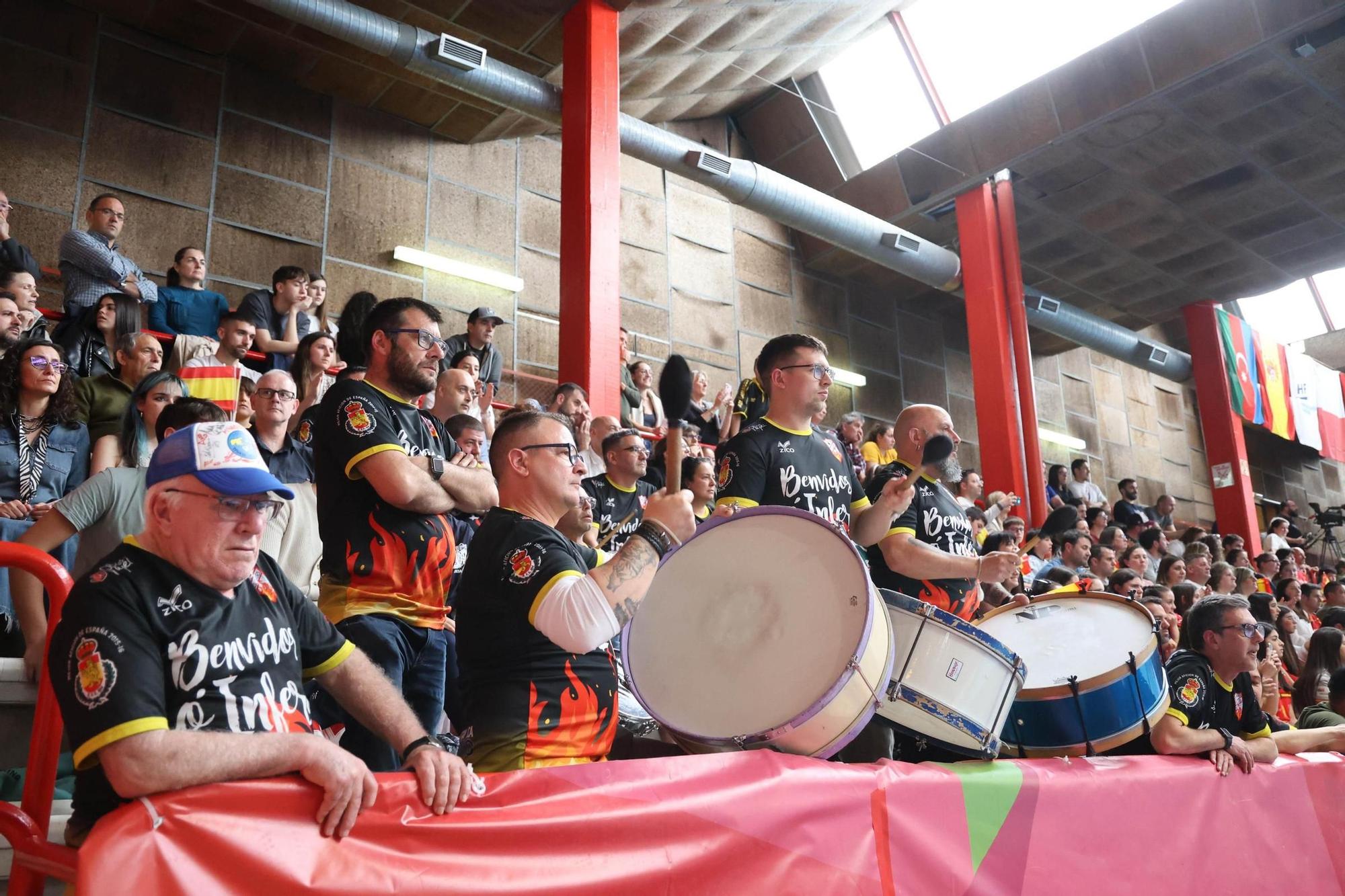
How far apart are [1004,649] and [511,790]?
63.0 inches

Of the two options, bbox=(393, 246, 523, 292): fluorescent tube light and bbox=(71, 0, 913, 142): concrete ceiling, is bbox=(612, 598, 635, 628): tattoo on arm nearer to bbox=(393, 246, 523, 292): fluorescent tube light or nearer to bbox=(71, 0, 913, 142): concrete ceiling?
bbox=(71, 0, 913, 142): concrete ceiling

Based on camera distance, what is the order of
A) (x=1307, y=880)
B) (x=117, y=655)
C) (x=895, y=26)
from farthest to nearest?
(x=895, y=26)
(x=1307, y=880)
(x=117, y=655)

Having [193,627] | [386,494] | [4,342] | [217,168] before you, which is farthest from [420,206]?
[193,627]

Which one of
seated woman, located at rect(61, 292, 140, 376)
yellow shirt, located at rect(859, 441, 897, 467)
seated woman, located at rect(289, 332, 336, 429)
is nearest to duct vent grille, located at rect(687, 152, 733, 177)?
yellow shirt, located at rect(859, 441, 897, 467)

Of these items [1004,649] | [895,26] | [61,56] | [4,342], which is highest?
[895,26]

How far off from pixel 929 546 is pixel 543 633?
1852 mm

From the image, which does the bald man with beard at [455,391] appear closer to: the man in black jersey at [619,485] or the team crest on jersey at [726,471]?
the man in black jersey at [619,485]

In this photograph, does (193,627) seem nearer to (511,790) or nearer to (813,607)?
(511,790)

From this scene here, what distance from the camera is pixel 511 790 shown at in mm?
1771

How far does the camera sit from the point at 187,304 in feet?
22.7

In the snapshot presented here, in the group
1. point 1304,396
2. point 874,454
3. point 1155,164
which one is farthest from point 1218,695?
point 1304,396

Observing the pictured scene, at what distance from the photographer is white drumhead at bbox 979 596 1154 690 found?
10.4ft

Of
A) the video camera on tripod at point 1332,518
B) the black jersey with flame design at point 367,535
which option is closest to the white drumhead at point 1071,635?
the black jersey with flame design at point 367,535

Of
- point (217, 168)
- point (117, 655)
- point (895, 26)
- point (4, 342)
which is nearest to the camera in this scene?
point (117, 655)
